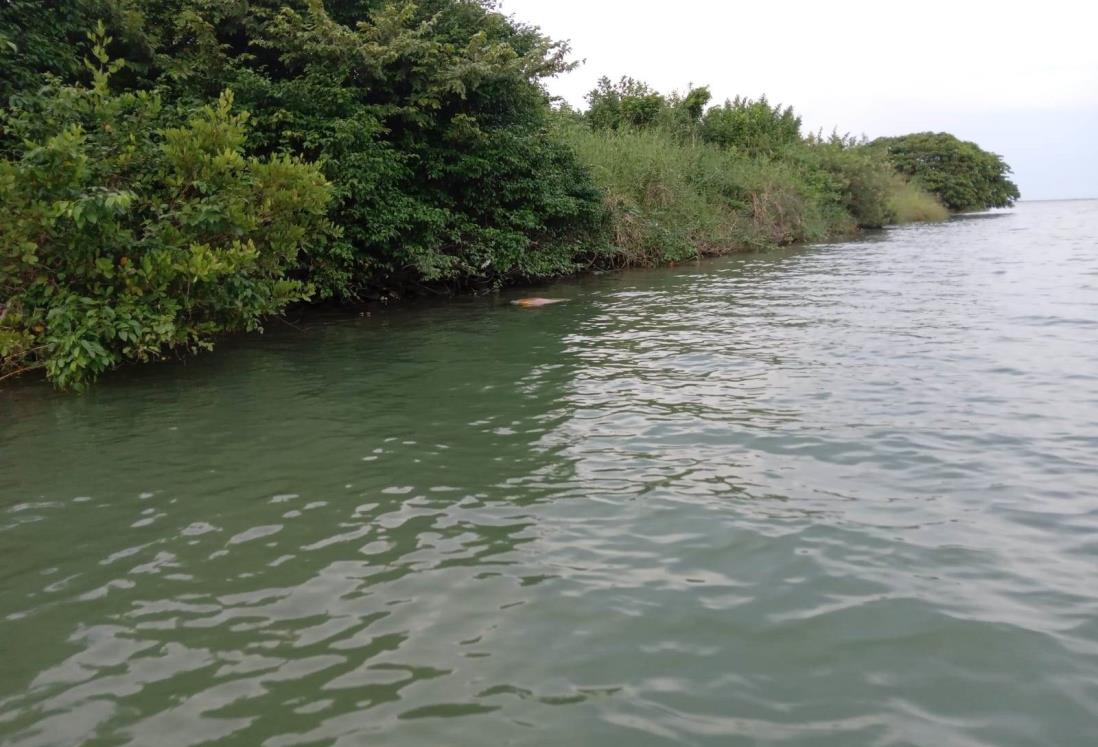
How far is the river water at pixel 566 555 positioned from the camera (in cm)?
299

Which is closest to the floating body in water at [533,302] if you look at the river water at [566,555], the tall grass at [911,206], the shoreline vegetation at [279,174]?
the shoreline vegetation at [279,174]

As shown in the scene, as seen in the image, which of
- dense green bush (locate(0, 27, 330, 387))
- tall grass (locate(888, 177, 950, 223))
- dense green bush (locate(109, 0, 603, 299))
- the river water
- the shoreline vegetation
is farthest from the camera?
tall grass (locate(888, 177, 950, 223))

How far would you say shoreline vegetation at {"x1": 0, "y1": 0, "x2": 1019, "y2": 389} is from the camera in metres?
8.42

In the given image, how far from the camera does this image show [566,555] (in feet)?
14.0

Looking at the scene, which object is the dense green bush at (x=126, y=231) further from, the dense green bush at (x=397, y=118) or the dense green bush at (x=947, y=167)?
the dense green bush at (x=947, y=167)

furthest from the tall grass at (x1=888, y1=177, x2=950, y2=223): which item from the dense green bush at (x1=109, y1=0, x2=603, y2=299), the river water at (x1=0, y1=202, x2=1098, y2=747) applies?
the river water at (x1=0, y1=202, x2=1098, y2=747)

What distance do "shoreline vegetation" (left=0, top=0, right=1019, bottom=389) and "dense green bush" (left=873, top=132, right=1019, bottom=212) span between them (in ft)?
153

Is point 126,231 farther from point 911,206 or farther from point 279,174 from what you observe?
point 911,206

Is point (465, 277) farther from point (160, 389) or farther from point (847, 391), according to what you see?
point (847, 391)

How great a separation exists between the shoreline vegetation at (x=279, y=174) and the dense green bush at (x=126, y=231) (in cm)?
3

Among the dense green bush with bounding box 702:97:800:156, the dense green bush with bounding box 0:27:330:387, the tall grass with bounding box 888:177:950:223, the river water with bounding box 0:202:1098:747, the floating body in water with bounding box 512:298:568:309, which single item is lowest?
the river water with bounding box 0:202:1098:747

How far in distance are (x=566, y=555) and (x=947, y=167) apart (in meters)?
71.5

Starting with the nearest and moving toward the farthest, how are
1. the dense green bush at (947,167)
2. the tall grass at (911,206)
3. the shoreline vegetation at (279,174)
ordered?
the shoreline vegetation at (279,174) → the tall grass at (911,206) → the dense green bush at (947,167)

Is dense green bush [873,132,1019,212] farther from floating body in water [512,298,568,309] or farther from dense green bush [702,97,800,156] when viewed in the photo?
floating body in water [512,298,568,309]
